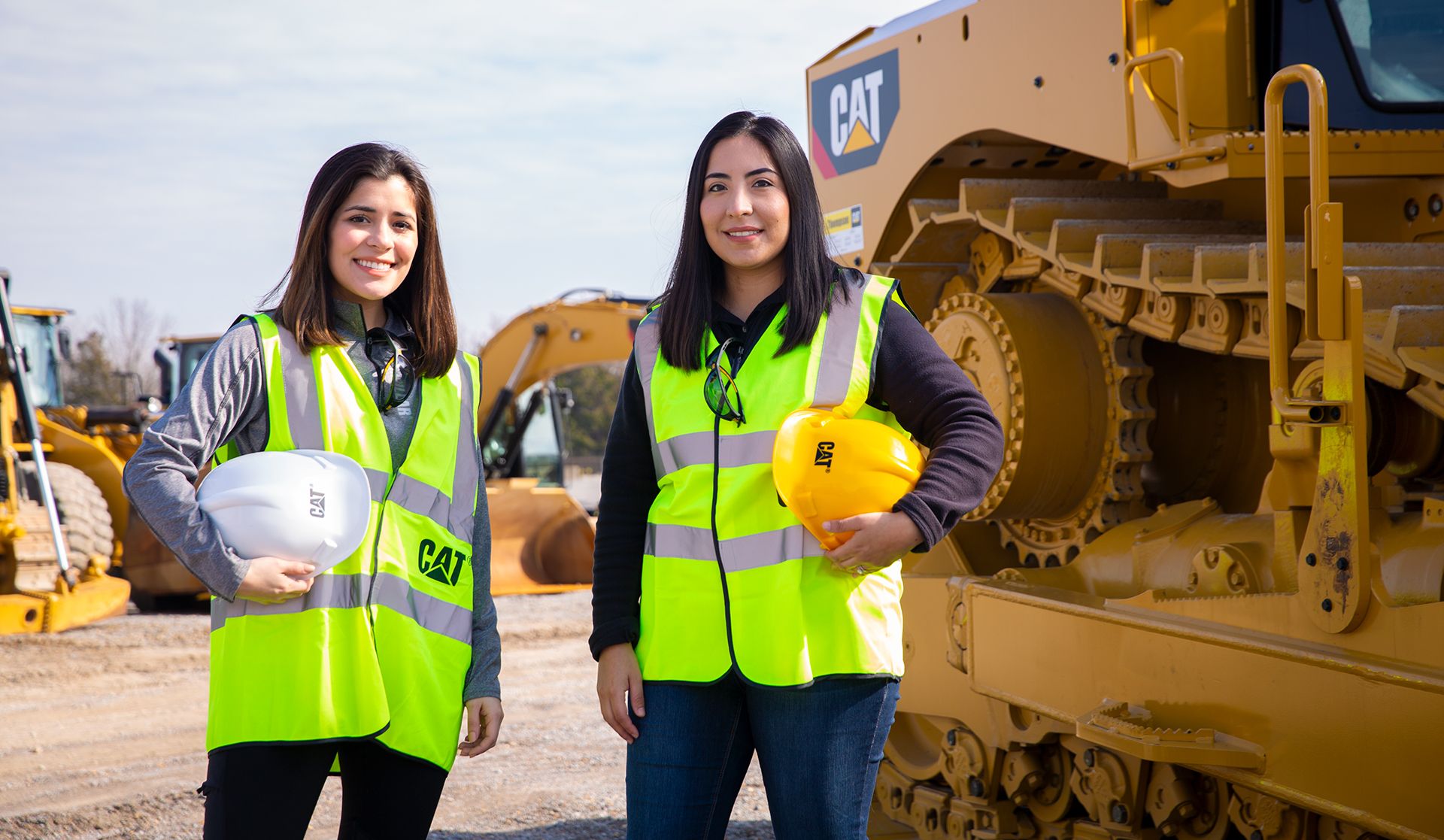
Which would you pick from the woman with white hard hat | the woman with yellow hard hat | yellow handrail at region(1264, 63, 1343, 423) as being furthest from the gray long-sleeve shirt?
yellow handrail at region(1264, 63, 1343, 423)

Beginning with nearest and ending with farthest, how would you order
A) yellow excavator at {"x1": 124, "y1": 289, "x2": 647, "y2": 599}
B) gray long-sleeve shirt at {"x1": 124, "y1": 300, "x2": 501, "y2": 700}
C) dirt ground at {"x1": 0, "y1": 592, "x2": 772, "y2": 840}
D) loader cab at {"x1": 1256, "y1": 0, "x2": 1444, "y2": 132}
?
gray long-sleeve shirt at {"x1": 124, "y1": 300, "x2": 501, "y2": 700}
loader cab at {"x1": 1256, "y1": 0, "x2": 1444, "y2": 132}
dirt ground at {"x1": 0, "y1": 592, "x2": 772, "y2": 840}
yellow excavator at {"x1": 124, "y1": 289, "x2": 647, "y2": 599}

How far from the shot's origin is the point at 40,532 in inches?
412

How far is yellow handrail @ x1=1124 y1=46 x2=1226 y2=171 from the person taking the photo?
3402 millimetres

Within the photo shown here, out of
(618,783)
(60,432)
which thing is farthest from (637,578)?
(60,432)

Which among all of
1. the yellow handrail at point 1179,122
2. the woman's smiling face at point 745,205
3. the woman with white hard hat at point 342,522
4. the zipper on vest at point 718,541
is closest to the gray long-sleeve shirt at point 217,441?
the woman with white hard hat at point 342,522

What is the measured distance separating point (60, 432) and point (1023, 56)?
11.1m

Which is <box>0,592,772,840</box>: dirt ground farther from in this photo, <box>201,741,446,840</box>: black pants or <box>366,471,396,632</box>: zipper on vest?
<box>366,471,396,632</box>: zipper on vest

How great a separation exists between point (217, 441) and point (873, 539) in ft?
3.65

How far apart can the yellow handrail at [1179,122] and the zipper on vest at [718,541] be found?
5.69 feet

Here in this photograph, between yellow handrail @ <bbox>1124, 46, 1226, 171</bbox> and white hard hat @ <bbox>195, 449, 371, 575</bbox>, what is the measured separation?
2286 millimetres

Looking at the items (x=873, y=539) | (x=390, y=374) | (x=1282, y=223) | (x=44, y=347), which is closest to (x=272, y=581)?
(x=390, y=374)

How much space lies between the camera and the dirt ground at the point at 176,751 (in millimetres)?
5242

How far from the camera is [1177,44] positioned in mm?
3719

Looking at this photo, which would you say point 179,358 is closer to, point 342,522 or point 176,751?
point 176,751
